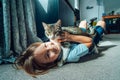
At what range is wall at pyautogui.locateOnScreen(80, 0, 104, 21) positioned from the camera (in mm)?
4406

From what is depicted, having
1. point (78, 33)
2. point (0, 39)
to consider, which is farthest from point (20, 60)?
point (78, 33)

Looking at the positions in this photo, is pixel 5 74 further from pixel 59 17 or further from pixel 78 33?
pixel 59 17

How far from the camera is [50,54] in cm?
110

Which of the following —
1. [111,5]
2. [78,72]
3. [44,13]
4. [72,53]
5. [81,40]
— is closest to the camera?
[78,72]

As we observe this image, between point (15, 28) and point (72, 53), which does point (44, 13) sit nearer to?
point (15, 28)

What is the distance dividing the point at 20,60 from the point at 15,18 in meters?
0.39

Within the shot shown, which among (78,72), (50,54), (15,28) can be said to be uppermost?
(15,28)

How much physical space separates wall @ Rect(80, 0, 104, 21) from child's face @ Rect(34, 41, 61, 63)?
3.49 metres

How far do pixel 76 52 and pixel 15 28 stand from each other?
1.79 feet

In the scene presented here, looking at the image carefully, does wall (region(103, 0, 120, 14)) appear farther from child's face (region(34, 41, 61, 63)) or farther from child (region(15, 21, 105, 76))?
child's face (region(34, 41, 61, 63))

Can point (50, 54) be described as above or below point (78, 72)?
above

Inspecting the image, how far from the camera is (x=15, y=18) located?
4.33 ft

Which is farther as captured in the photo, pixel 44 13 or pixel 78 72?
pixel 44 13

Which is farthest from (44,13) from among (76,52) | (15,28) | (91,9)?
(91,9)
